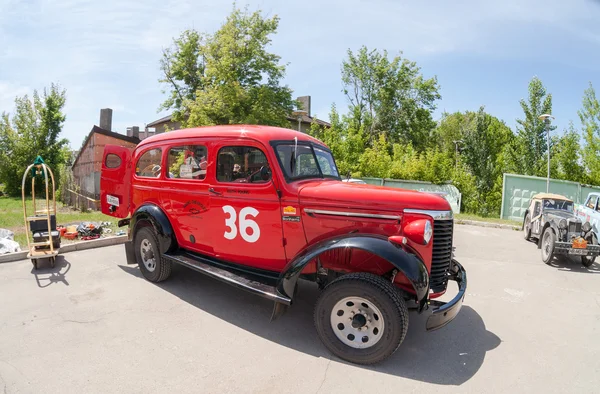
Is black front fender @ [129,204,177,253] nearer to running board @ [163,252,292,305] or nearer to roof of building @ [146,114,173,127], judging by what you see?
running board @ [163,252,292,305]

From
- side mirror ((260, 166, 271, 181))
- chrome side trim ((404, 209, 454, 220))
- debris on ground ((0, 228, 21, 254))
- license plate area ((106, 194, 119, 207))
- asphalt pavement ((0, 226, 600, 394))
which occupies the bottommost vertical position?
asphalt pavement ((0, 226, 600, 394))

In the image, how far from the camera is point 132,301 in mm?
4855

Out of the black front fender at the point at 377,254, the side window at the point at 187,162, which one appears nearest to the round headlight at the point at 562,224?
the black front fender at the point at 377,254

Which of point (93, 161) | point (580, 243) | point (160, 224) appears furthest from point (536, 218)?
point (93, 161)

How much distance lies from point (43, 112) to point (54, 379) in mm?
31116

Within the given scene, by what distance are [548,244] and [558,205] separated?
2.69 m

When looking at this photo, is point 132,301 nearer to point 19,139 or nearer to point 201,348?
point 201,348

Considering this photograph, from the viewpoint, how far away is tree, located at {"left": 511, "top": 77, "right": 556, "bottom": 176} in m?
16.2

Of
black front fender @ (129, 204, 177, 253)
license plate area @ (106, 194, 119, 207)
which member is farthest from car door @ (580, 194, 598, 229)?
license plate area @ (106, 194, 119, 207)

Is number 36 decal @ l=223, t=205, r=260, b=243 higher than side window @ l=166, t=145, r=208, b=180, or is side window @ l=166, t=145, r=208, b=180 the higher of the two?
side window @ l=166, t=145, r=208, b=180

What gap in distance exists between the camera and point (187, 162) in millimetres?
5004

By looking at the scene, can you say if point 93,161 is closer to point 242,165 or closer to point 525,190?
point 242,165

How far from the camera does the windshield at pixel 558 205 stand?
9547 mm

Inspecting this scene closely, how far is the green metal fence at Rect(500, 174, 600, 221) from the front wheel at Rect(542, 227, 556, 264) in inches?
331
